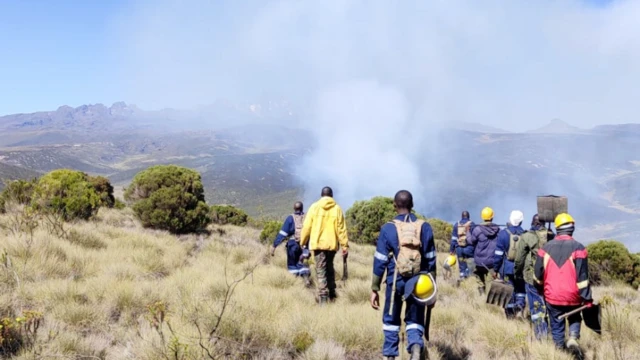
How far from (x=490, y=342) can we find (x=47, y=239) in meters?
8.58

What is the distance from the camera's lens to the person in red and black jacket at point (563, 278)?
5168mm

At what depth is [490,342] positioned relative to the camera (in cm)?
621

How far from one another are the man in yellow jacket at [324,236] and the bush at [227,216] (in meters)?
17.5

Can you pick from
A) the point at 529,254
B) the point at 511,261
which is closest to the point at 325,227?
the point at 529,254

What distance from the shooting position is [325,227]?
7672 millimetres

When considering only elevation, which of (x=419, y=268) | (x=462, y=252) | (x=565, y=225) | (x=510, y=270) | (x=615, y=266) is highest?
(x=565, y=225)

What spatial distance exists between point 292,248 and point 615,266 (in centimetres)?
1484

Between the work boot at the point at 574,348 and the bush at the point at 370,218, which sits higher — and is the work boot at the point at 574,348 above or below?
above

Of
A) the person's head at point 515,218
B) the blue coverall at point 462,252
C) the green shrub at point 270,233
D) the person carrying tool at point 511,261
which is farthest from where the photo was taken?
the green shrub at point 270,233

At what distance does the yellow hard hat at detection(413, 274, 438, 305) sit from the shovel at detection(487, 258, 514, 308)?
3.79m

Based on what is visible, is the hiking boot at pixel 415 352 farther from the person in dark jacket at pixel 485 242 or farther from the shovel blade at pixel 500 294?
the person in dark jacket at pixel 485 242

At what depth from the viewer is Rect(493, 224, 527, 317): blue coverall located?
805 cm

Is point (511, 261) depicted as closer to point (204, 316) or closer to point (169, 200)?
point (204, 316)

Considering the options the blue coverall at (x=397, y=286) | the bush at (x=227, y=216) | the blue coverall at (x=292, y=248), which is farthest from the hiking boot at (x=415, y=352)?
the bush at (x=227, y=216)
